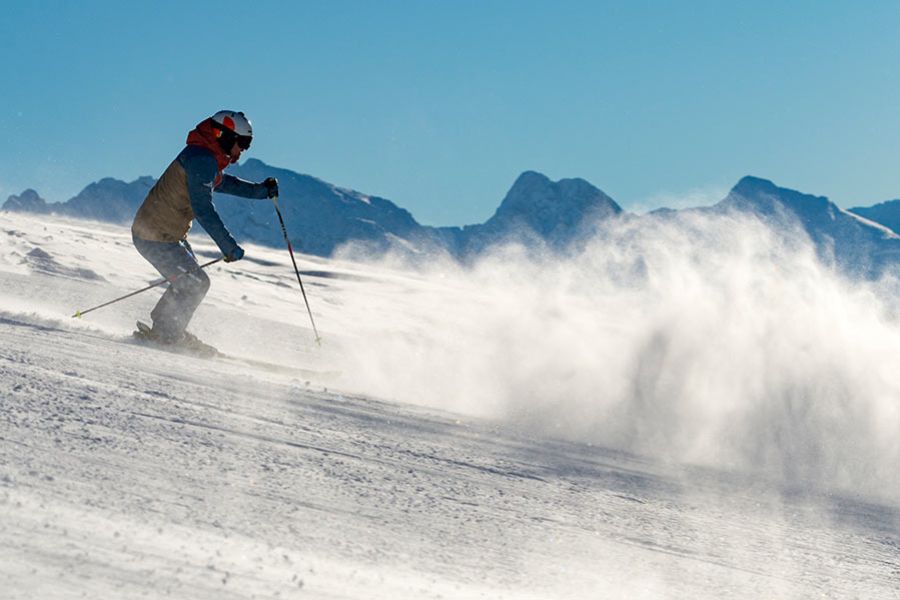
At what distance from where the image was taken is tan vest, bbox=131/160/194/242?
773 cm

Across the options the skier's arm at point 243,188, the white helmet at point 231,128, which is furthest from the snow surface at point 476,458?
the white helmet at point 231,128

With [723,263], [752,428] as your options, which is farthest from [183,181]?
[723,263]

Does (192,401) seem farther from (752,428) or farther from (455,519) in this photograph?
Result: (752,428)

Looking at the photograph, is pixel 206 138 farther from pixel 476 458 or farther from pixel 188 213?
pixel 476 458

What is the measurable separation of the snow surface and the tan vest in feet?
3.55

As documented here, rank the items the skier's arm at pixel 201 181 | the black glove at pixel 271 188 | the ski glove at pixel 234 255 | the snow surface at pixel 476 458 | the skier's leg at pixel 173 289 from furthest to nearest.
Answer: the black glove at pixel 271 188, the skier's leg at pixel 173 289, the ski glove at pixel 234 255, the skier's arm at pixel 201 181, the snow surface at pixel 476 458

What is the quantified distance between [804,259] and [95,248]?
2161 centimetres

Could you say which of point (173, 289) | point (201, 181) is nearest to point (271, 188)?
point (201, 181)

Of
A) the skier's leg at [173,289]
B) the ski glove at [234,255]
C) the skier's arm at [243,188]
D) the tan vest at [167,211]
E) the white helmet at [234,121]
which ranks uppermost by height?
the white helmet at [234,121]

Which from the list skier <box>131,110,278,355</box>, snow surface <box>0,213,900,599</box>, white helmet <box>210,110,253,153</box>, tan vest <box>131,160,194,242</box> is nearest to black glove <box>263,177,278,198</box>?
skier <box>131,110,278,355</box>

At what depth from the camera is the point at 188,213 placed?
26.2ft

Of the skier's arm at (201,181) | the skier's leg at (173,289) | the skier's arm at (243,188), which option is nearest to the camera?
the skier's arm at (201,181)

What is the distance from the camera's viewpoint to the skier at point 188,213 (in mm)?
7484

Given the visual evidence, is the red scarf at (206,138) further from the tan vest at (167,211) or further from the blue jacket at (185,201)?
the tan vest at (167,211)
